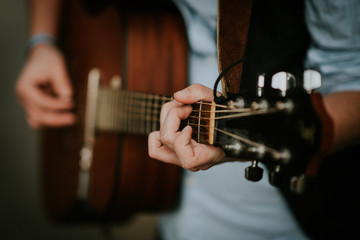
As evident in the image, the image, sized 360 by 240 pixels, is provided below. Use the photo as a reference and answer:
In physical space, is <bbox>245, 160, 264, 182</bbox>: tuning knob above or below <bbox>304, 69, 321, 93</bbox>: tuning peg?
below

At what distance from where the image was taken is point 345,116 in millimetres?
355

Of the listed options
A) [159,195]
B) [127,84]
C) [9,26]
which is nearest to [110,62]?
[127,84]

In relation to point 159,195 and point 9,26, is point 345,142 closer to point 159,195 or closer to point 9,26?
point 159,195

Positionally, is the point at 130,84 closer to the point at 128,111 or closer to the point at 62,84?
the point at 128,111

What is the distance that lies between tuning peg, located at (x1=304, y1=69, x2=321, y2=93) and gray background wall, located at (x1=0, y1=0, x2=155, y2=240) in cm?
116

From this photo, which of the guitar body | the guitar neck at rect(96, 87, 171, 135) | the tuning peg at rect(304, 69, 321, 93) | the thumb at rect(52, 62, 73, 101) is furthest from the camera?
the thumb at rect(52, 62, 73, 101)

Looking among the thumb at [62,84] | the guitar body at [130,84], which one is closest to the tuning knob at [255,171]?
the guitar body at [130,84]

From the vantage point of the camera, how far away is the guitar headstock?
27cm

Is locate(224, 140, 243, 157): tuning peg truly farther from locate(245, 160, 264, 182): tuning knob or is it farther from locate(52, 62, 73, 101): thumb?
locate(52, 62, 73, 101): thumb

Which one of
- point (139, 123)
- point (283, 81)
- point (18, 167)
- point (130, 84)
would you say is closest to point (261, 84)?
point (283, 81)

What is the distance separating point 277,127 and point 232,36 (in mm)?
103

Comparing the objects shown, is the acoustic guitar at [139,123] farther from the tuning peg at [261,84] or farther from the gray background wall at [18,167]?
the gray background wall at [18,167]

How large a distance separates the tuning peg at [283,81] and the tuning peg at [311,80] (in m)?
0.01

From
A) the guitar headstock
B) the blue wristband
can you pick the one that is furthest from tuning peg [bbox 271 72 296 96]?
the blue wristband
